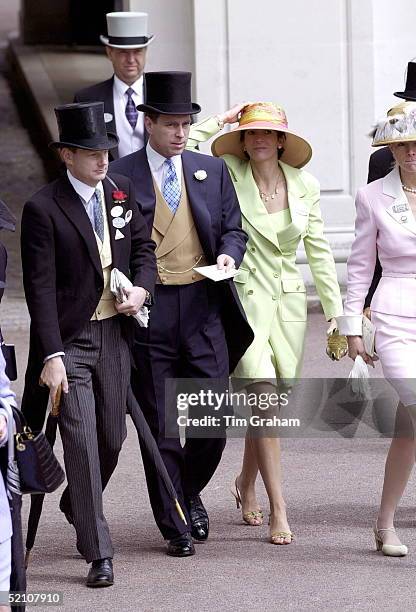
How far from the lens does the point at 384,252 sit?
655cm

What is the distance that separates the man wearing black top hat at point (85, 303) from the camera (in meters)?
6.15

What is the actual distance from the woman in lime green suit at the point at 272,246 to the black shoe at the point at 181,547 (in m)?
0.48

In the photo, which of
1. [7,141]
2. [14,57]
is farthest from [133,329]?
[14,57]

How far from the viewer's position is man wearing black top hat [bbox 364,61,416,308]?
275 inches

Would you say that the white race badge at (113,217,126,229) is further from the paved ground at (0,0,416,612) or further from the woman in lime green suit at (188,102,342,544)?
the paved ground at (0,0,416,612)

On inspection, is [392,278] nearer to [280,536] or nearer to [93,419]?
[280,536]

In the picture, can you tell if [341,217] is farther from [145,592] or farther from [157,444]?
[145,592]

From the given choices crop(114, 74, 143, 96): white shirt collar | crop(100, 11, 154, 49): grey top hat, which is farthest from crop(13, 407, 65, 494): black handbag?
crop(100, 11, 154, 49): grey top hat

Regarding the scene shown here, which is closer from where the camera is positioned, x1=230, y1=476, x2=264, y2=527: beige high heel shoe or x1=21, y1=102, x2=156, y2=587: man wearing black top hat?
x1=21, y1=102, x2=156, y2=587: man wearing black top hat

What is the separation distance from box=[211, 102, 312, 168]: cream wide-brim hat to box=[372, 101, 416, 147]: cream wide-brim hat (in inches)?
19.2

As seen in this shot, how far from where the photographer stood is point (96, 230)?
6309 mm

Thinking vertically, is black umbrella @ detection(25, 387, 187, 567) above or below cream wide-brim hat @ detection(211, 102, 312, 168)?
below

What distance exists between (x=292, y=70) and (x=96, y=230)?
6.42 m

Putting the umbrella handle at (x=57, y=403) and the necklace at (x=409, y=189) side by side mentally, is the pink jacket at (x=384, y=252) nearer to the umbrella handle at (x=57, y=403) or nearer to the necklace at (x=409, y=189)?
the necklace at (x=409, y=189)
